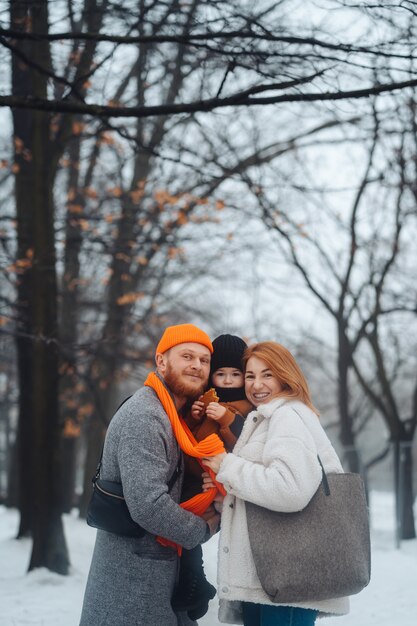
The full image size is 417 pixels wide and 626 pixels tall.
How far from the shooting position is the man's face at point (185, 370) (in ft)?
10.9

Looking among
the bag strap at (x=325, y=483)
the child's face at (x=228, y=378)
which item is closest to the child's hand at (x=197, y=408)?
the child's face at (x=228, y=378)

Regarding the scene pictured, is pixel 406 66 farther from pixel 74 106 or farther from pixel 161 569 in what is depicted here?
pixel 161 569

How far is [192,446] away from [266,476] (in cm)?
38

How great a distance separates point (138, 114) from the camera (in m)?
4.73

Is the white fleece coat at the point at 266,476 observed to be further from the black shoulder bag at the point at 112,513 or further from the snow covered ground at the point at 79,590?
the snow covered ground at the point at 79,590

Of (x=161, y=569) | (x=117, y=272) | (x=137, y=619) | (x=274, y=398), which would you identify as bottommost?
(x=137, y=619)

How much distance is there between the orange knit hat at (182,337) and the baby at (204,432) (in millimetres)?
289

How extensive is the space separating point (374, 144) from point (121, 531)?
9.99 metres

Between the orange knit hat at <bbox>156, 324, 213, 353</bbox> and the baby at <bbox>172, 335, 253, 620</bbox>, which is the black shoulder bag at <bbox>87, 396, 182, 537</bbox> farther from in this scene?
the orange knit hat at <bbox>156, 324, 213, 353</bbox>

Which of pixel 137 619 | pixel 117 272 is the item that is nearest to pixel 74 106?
pixel 137 619

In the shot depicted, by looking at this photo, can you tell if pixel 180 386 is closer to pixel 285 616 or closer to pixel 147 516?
pixel 147 516

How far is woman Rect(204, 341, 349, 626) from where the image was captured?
2879 millimetres

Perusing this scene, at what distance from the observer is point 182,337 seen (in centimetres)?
338

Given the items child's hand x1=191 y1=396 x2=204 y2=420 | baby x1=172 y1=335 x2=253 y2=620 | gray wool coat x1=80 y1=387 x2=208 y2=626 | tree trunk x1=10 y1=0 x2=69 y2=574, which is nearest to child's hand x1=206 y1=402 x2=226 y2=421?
baby x1=172 y1=335 x2=253 y2=620
